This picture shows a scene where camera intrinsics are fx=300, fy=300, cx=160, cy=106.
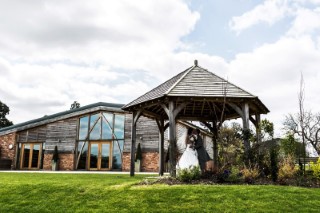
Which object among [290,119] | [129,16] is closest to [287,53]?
[129,16]

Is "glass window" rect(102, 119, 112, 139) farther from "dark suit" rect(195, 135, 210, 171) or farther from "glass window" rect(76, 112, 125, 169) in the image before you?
"dark suit" rect(195, 135, 210, 171)

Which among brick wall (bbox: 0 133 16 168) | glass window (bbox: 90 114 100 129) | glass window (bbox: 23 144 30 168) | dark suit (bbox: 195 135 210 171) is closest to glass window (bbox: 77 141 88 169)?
glass window (bbox: 90 114 100 129)

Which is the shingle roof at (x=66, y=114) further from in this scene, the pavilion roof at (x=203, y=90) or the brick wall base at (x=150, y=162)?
the pavilion roof at (x=203, y=90)

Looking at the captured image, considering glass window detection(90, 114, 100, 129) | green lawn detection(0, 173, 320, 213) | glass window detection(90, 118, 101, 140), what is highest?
glass window detection(90, 114, 100, 129)

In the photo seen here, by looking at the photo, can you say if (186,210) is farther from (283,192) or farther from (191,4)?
(191,4)

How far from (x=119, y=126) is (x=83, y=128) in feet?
10.9

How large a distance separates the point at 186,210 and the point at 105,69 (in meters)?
7.48

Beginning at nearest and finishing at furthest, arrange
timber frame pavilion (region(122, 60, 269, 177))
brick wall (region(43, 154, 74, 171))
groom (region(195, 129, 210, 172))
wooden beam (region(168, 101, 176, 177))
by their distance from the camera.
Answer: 1. wooden beam (region(168, 101, 176, 177))
2. timber frame pavilion (region(122, 60, 269, 177))
3. groom (region(195, 129, 210, 172))
4. brick wall (region(43, 154, 74, 171))

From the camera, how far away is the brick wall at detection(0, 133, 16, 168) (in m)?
26.9

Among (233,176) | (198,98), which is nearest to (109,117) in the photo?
(198,98)

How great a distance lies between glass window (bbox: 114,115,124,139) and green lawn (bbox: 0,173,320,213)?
49.5 ft

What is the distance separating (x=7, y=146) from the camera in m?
27.3

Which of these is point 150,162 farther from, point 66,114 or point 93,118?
point 66,114

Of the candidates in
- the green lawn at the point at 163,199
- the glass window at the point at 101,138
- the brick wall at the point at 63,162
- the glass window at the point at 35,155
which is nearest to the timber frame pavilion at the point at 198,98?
the green lawn at the point at 163,199
